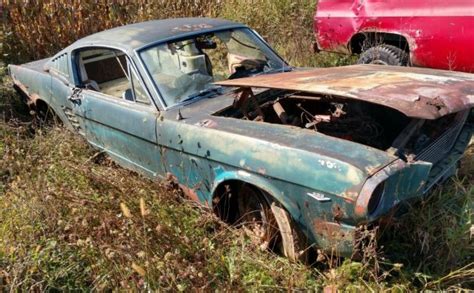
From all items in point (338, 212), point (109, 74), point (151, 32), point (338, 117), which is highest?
point (151, 32)

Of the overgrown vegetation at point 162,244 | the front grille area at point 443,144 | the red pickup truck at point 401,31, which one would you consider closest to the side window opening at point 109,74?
the overgrown vegetation at point 162,244

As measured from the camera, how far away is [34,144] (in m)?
4.83

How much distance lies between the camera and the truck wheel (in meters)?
5.26

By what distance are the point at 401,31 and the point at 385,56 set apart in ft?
1.03

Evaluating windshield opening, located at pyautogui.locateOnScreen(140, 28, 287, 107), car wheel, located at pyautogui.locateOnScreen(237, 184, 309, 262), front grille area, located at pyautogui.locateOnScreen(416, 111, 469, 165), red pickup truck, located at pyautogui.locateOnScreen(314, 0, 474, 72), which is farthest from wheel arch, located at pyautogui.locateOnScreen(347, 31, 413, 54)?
car wheel, located at pyautogui.locateOnScreen(237, 184, 309, 262)

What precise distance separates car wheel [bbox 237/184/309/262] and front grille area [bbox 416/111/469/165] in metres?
0.87

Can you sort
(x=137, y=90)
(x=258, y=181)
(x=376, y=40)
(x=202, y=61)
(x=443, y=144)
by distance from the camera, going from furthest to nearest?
1. (x=376, y=40)
2. (x=202, y=61)
3. (x=137, y=90)
4. (x=443, y=144)
5. (x=258, y=181)

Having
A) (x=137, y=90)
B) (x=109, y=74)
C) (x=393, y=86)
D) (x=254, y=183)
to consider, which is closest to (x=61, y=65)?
(x=109, y=74)

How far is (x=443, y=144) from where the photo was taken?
10.5ft

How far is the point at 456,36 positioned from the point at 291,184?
306 cm

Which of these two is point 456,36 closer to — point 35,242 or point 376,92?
point 376,92

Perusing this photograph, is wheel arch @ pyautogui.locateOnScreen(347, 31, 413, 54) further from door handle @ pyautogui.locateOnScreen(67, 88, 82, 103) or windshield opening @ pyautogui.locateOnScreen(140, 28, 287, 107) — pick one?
door handle @ pyautogui.locateOnScreen(67, 88, 82, 103)

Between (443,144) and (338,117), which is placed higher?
(338,117)

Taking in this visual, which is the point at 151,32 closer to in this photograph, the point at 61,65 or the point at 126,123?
the point at 126,123
